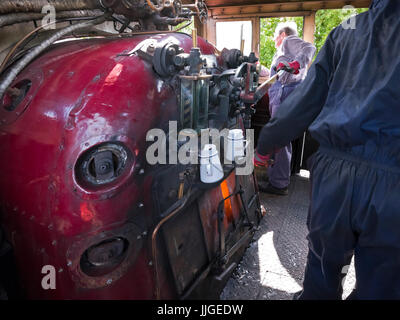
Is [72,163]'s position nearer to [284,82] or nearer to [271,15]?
[284,82]

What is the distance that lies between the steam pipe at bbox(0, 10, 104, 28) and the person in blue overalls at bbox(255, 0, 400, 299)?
145cm

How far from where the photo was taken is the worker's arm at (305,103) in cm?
154

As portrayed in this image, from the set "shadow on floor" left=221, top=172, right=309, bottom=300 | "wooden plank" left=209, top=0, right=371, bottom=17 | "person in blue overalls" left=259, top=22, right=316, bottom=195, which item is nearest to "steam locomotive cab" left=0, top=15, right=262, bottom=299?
"shadow on floor" left=221, top=172, right=309, bottom=300

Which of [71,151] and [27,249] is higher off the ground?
[71,151]

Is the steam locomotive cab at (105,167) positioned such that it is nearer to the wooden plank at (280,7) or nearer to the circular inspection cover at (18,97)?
the circular inspection cover at (18,97)

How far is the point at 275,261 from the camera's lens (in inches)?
96.0

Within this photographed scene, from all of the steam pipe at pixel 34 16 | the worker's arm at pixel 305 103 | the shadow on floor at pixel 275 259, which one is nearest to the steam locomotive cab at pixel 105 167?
the steam pipe at pixel 34 16

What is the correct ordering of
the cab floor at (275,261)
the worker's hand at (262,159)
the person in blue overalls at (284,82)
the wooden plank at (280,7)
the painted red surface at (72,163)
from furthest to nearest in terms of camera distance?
the wooden plank at (280,7) → the person in blue overalls at (284,82) → the cab floor at (275,261) → the worker's hand at (262,159) → the painted red surface at (72,163)

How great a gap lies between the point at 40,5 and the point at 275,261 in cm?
246

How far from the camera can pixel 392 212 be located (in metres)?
1.22
